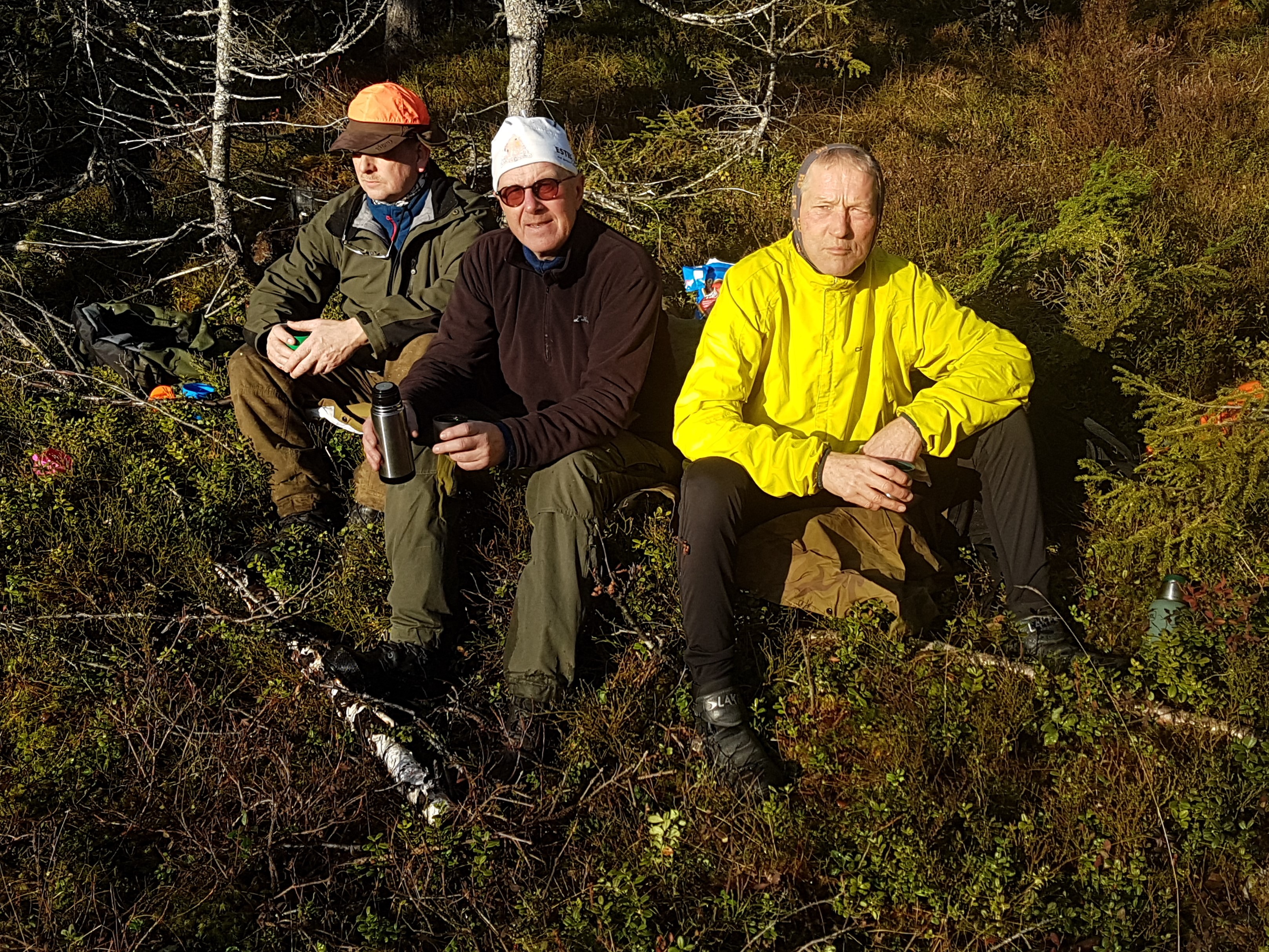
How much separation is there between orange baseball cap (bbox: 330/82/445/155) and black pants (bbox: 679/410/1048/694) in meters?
2.47

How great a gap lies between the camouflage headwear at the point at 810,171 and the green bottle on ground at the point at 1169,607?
1782 mm

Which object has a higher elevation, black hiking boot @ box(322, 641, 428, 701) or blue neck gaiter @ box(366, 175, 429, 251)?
blue neck gaiter @ box(366, 175, 429, 251)

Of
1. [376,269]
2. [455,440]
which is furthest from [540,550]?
[376,269]

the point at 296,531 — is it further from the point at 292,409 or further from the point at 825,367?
the point at 825,367

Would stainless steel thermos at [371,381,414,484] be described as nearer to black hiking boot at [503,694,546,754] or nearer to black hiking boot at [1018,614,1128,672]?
black hiking boot at [503,694,546,754]

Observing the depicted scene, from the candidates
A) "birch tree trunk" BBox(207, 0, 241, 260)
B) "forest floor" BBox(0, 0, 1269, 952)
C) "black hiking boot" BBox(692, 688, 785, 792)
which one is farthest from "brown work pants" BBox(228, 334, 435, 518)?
"birch tree trunk" BBox(207, 0, 241, 260)

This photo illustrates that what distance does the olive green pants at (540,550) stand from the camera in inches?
144

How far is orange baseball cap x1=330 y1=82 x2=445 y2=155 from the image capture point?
16.0 ft

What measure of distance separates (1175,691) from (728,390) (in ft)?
6.22

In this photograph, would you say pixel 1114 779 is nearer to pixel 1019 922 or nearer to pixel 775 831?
pixel 1019 922

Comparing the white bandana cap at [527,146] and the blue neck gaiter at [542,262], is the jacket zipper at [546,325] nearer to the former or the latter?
the blue neck gaiter at [542,262]

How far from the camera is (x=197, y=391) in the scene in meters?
6.06

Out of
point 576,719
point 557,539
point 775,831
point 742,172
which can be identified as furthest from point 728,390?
point 742,172

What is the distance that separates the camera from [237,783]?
339 cm
